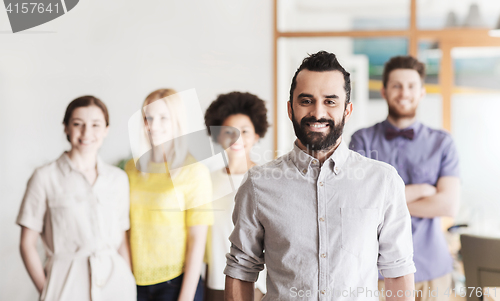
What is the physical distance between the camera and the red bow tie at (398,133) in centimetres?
244

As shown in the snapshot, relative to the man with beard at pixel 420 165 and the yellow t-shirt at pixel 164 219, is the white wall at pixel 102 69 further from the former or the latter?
the man with beard at pixel 420 165

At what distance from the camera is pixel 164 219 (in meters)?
2.39

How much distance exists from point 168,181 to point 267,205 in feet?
3.88

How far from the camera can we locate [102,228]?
245 cm

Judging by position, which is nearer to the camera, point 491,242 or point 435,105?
point 491,242

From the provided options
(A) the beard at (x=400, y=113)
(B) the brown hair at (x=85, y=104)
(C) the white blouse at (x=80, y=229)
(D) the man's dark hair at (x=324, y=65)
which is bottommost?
(C) the white blouse at (x=80, y=229)

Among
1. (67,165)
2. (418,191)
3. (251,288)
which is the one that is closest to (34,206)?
(67,165)

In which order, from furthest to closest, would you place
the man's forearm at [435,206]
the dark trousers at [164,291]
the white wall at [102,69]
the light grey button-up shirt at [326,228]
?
the white wall at [102,69]
the dark trousers at [164,291]
the man's forearm at [435,206]
the light grey button-up shirt at [326,228]

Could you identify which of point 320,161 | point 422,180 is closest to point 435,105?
point 422,180

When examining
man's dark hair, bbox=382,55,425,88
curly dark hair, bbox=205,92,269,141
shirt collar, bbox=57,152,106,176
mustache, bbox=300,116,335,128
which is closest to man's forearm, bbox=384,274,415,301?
mustache, bbox=300,116,335,128

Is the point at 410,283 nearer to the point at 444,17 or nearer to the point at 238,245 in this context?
the point at 238,245

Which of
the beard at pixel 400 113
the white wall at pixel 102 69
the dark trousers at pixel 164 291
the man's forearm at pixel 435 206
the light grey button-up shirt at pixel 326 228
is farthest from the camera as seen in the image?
the white wall at pixel 102 69

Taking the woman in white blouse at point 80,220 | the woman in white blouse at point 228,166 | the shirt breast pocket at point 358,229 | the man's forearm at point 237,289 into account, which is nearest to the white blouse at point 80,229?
the woman in white blouse at point 80,220

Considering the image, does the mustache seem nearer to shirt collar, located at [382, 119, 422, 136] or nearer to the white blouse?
shirt collar, located at [382, 119, 422, 136]
